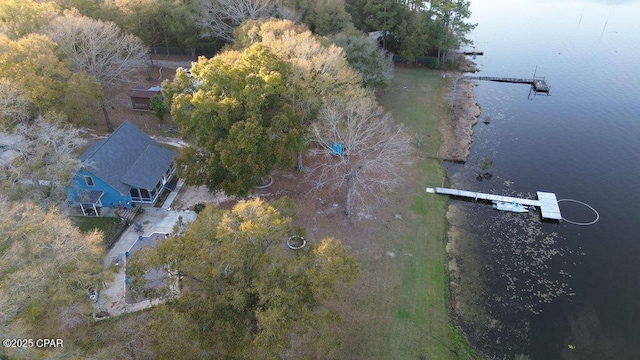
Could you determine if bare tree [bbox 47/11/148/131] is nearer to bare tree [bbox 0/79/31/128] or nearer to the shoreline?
bare tree [bbox 0/79/31/128]

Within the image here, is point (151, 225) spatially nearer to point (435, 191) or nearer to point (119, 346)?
point (119, 346)

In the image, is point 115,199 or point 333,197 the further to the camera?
point 333,197

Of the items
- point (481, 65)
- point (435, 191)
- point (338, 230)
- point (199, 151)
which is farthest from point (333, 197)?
point (481, 65)

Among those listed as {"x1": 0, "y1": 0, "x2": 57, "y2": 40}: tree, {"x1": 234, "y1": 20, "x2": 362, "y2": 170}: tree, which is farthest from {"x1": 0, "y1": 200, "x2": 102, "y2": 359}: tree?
{"x1": 0, "y1": 0, "x2": 57, "y2": 40}: tree

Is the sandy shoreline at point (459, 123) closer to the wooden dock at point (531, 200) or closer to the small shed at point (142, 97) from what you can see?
the wooden dock at point (531, 200)

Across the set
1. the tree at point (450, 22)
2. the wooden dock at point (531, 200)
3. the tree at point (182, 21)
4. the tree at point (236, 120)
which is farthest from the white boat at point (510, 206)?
the tree at point (182, 21)

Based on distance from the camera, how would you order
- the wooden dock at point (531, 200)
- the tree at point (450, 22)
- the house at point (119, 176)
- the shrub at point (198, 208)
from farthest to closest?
the tree at point (450, 22)
the wooden dock at point (531, 200)
the shrub at point (198, 208)
the house at point (119, 176)
